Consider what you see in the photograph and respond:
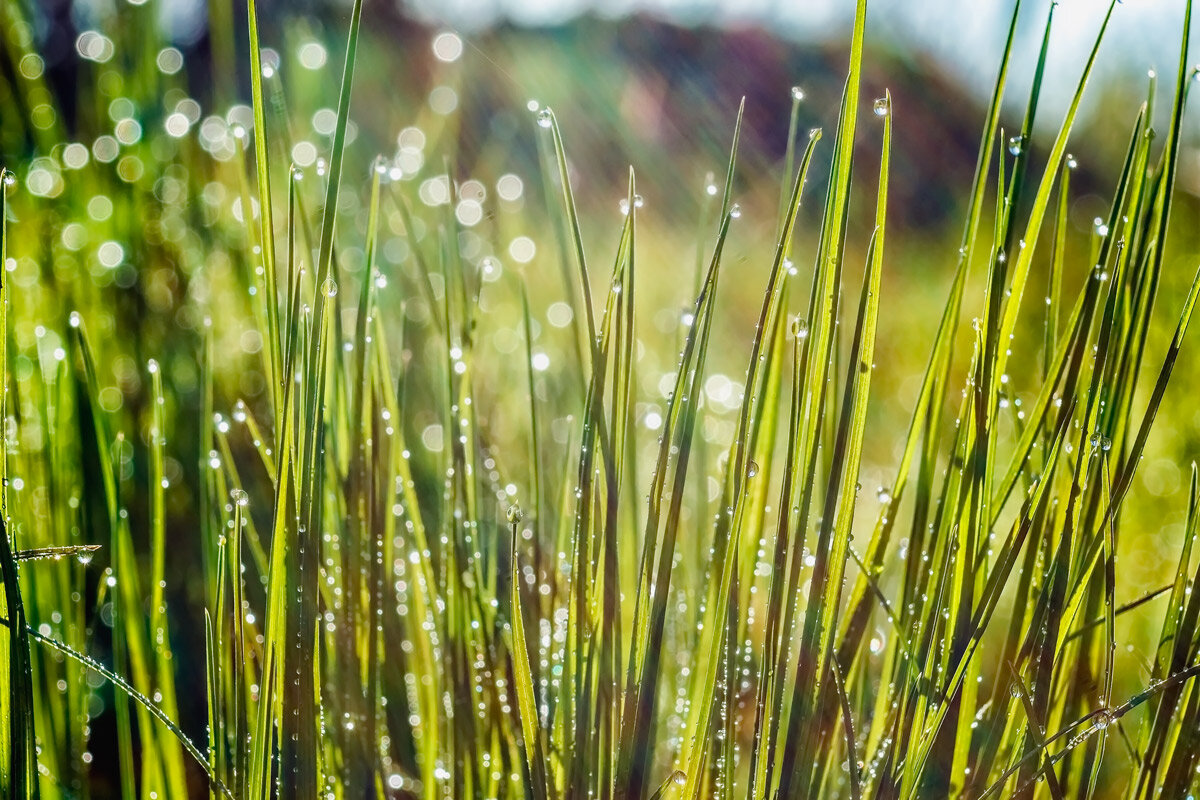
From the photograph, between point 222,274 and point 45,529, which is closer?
point 45,529

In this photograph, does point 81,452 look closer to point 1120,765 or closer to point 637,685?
point 637,685

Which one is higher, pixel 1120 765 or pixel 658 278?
pixel 658 278

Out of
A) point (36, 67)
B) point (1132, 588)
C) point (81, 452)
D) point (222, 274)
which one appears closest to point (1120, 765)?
point (1132, 588)

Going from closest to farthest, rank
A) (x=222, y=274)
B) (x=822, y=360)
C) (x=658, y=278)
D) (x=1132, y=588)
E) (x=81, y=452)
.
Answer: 1. (x=822, y=360)
2. (x=81, y=452)
3. (x=1132, y=588)
4. (x=222, y=274)
5. (x=658, y=278)

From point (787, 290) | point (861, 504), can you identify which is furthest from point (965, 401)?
point (861, 504)

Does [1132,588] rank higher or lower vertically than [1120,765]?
higher

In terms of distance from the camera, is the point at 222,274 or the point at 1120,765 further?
the point at 222,274

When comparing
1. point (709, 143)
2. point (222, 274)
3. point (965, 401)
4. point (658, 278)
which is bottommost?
point (965, 401)

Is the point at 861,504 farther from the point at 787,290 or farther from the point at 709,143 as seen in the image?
the point at 709,143

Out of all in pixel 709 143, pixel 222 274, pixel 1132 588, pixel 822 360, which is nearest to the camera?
pixel 822 360
